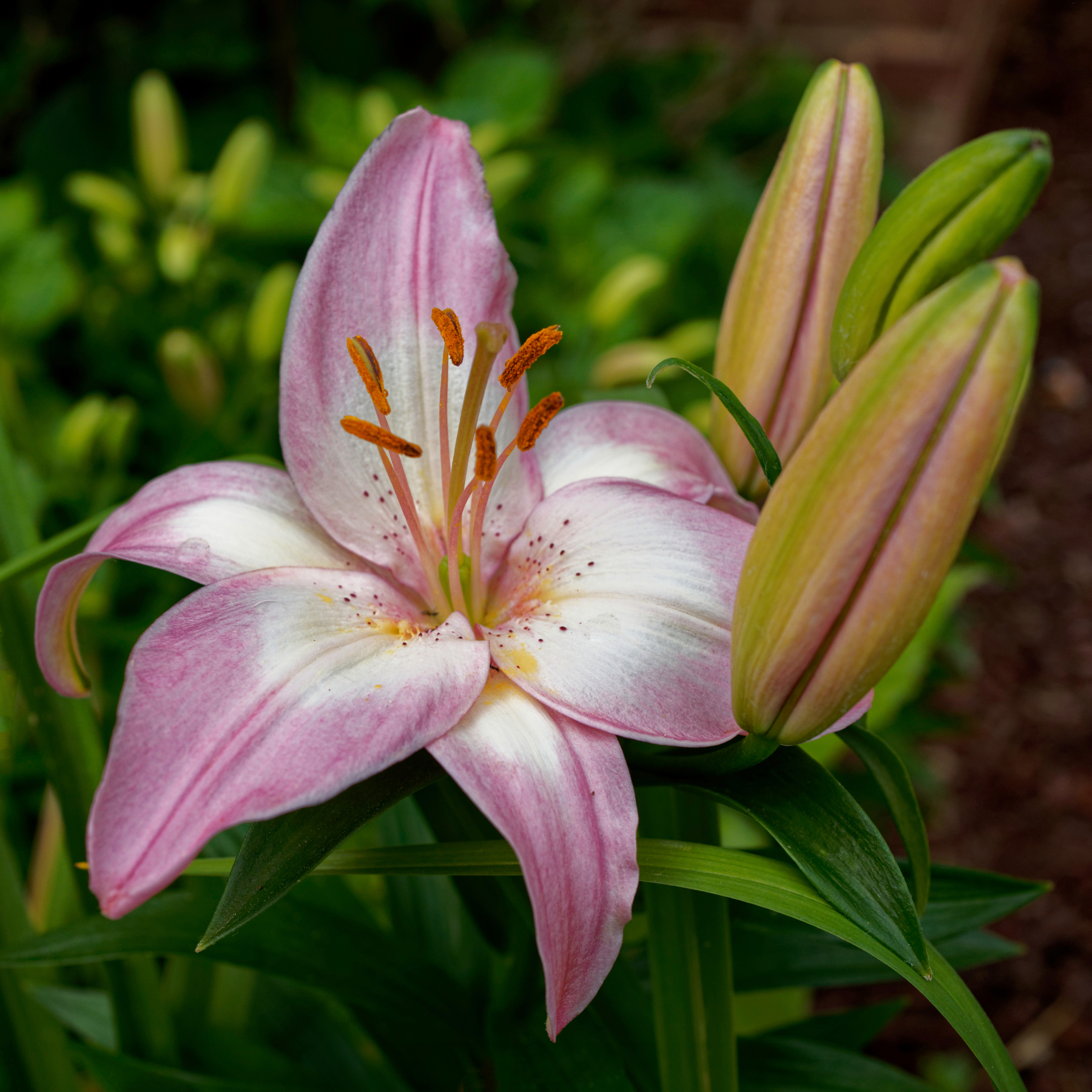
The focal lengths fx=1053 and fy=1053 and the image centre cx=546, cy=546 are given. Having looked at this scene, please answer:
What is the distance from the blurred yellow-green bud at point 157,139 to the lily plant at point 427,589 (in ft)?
2.41

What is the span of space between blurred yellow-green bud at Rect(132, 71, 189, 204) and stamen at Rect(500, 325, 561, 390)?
2.58 feet

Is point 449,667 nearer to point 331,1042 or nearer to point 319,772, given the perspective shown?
point 319,772

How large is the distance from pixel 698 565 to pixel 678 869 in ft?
0.31

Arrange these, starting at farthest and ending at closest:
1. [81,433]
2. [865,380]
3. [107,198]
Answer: [107,198]
[81,433]
[865,380]

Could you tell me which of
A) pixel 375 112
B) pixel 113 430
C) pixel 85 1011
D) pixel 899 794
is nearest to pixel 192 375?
pixel 113 430

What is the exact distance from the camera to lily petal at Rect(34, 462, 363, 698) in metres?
0.35

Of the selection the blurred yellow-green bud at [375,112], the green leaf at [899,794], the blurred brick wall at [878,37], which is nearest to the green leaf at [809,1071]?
the green leaf at [899,794]

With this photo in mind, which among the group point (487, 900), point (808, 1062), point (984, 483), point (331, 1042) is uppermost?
point (984, 483)

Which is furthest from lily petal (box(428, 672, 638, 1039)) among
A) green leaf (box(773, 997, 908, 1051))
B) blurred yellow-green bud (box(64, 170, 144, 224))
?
blurred yellow-green bud (box(64, 170, 144, 224))

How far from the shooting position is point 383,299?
0.38 metres

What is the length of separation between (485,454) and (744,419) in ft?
0.28

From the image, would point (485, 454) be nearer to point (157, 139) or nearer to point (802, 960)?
point (802, 960)

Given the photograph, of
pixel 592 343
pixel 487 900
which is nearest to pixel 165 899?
pixel 487 900

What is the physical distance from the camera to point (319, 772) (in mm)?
274
